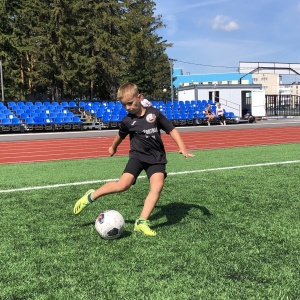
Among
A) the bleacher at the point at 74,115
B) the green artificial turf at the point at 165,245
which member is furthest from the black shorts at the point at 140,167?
the bleacher at the point at 74,115

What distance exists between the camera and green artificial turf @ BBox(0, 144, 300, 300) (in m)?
2.81

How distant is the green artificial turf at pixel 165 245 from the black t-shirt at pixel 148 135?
0.83 m

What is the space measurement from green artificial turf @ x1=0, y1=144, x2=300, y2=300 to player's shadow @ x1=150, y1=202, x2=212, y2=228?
0.5 inches

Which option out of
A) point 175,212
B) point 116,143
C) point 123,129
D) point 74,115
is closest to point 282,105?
point 74,115

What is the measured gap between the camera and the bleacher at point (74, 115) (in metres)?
24.2

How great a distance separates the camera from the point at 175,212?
4.98 metres

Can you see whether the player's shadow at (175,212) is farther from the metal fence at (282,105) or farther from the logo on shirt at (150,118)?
the metal fence at (282,105)

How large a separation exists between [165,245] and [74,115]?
24057mm

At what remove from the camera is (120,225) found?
3.95m

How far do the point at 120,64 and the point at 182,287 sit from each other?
39.2 meters

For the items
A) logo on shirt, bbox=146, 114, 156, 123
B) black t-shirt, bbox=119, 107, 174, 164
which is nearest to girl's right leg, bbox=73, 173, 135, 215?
black t-shirt, bbox=119, 107, 174, 164

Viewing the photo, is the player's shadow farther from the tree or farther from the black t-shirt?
the tree

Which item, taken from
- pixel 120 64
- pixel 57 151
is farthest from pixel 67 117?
pixel 120 64

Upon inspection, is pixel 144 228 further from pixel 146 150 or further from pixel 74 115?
pixel 74 115
